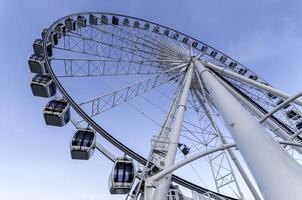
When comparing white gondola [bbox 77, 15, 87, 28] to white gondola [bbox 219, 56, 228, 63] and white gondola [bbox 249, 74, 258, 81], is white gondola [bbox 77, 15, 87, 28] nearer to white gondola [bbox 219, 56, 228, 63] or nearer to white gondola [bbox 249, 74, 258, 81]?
white gondola [bbox 219, 56, 228, 63]

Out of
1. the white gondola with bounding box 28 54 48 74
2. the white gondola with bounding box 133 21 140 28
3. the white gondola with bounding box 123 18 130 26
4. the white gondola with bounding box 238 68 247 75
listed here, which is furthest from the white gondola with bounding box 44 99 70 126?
the white gondola with bounding box 238 68 247 75

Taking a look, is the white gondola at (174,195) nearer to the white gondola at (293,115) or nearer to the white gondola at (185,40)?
the white gondola at (185,40)

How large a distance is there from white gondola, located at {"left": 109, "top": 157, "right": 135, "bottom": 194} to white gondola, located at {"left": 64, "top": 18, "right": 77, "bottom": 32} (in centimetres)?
1089

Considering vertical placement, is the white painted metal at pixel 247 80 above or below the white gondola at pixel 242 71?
above

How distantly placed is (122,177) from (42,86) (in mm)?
7649

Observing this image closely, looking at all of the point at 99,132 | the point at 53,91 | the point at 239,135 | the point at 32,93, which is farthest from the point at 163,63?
the point at 239,135

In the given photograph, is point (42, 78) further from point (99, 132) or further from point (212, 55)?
point (212, 55)

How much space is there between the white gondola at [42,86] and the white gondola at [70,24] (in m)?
4.64

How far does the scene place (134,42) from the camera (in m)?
18.8

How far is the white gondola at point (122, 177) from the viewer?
12031 millimetres

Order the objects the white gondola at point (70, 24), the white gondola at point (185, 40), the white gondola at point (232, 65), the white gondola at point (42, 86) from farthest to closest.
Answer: the white gondola at point (232, 65) → the white gondola at point (185, 40) → the white gondola at point (70, 24) → the white gondola at point (42, 86)

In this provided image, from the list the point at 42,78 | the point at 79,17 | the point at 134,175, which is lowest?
the point at 134,175

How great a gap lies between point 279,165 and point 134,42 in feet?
49.7

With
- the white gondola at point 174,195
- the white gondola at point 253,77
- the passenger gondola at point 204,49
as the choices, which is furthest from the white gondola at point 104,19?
the white gondola at point 174,195
